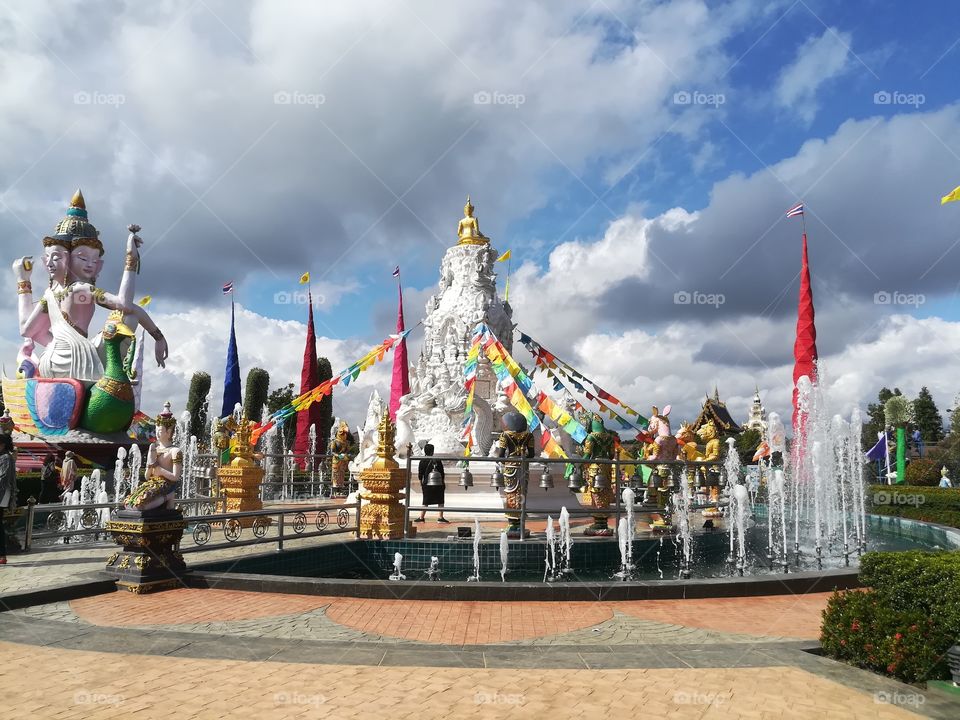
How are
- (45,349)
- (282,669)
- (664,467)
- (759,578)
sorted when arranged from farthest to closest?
1. (45,349)
2. (664,467)
3. (759,578)
4. (282,669)

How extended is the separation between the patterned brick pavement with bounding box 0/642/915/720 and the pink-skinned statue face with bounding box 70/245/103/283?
3201cm

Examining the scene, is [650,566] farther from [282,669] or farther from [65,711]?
[65,711]

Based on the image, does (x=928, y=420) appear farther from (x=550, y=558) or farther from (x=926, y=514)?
(x=550, y=558)

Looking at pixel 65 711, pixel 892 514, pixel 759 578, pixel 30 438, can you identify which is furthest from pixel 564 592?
pixel 30 438

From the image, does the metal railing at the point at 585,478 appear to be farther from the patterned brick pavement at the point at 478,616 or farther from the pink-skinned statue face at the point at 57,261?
the pink-skinned statue face at the point at 57,261

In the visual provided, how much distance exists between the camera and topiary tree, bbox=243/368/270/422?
52938mm

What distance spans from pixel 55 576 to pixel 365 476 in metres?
5.30

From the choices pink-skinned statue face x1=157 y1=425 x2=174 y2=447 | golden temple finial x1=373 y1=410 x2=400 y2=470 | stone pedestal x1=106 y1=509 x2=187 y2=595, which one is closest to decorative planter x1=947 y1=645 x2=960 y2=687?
stone pedestal x1=106 y1=509 x2=187 y2=595

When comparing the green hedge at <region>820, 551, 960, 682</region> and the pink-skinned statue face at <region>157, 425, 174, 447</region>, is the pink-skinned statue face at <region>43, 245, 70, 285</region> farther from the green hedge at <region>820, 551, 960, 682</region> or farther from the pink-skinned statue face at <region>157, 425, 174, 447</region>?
the green hedge at <region>820, 551, 960, 682</region>

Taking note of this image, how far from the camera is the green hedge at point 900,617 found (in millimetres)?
5062

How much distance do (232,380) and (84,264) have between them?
16300mm

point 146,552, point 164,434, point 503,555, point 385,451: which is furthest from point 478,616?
point 385,451

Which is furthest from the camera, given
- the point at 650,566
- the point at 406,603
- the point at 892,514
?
the point at 892,514

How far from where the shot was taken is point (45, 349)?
104 ft
